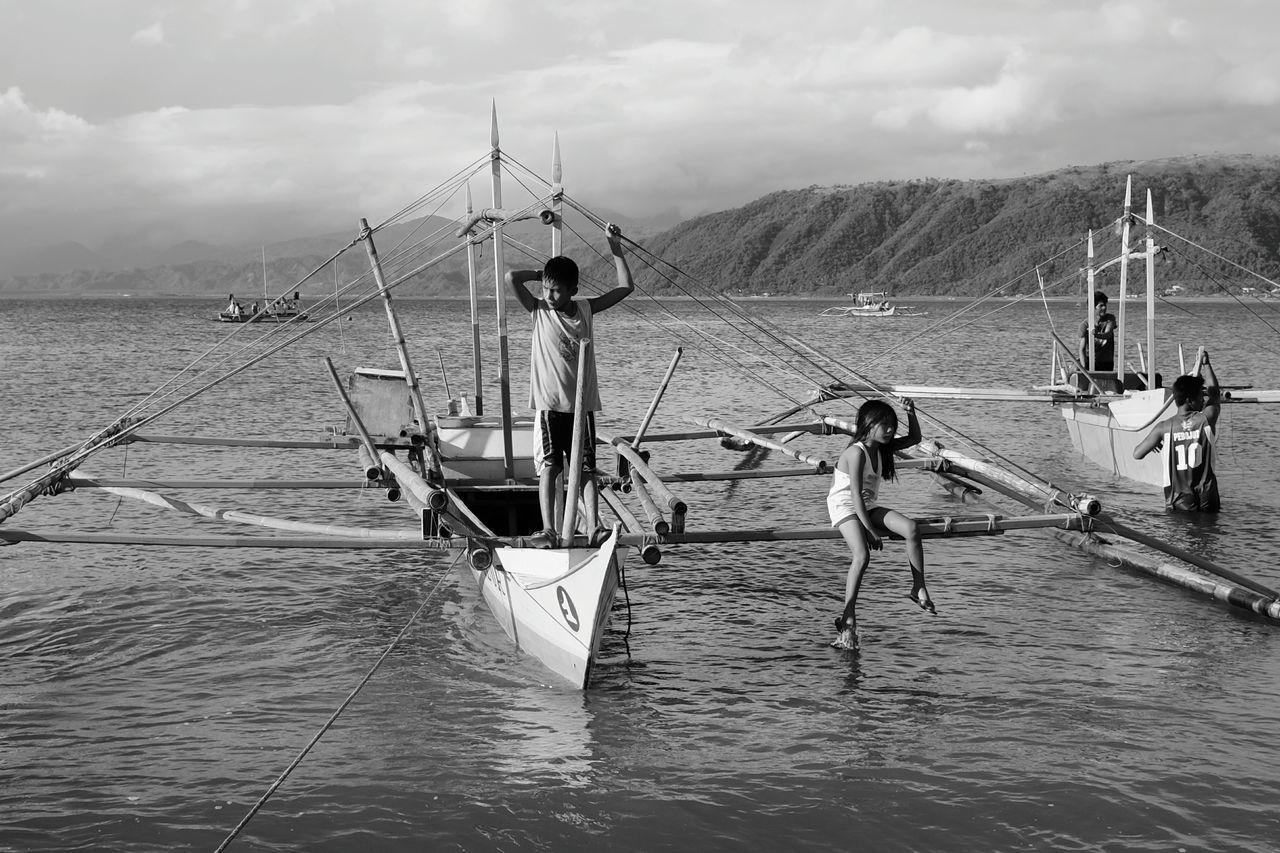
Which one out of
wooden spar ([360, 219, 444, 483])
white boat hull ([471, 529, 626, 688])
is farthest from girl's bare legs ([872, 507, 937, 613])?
wooden spar ([360, 219, 444, 483])

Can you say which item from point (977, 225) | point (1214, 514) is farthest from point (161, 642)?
point (977, 225)

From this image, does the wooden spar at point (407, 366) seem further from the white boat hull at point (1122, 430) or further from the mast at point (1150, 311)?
the mast at point (1150, 311)

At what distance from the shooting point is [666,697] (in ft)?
28.4

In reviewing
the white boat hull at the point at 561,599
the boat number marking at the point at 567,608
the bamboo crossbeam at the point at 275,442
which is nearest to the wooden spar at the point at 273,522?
the white boat hull at the point at 561,599

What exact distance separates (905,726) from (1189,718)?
6.62 feet

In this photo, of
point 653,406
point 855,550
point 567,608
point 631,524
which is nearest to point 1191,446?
point 653,406

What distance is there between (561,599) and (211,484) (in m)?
6.29

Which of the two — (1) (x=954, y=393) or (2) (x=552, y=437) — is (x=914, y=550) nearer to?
(2) (x=552, y=437)

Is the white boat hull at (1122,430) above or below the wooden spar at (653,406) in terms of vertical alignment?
below

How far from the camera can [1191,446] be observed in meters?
15.3

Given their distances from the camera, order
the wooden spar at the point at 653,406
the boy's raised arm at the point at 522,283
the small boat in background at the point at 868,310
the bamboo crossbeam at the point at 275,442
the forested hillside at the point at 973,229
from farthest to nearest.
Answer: the forested hillside at the point at 973,229, the small boat in background at the point at 868,310, the bamboo crossbeam at the point at 275,442, the wooden spar at the point at 653,406, the boy's raised arm at the point at 522,283

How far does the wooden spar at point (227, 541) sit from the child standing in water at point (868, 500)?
9.93ft

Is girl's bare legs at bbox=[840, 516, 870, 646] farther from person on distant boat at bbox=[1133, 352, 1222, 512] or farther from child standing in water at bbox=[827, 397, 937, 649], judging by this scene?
person on distant boat at bbox=[1133, 352, 1222, 512]

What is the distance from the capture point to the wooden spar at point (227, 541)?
8984 mm
